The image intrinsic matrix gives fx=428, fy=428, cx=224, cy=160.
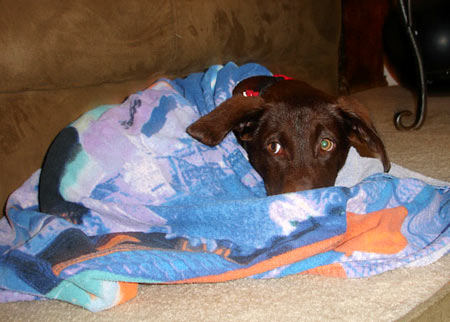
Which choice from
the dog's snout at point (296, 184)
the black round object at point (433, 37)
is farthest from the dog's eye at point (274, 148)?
the black round object at point (433, 37)

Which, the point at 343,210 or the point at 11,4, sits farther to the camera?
the point at 11,4

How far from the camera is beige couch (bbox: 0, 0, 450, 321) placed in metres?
1.02

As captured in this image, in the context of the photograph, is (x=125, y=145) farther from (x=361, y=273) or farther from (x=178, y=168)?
(x=361, y=273)

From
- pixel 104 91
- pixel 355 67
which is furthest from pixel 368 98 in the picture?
pixel 104 91

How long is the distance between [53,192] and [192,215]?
47cm

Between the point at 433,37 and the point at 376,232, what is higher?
the point at 433,37

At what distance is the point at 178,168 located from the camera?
4.81 ft

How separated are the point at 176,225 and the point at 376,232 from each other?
0.56m

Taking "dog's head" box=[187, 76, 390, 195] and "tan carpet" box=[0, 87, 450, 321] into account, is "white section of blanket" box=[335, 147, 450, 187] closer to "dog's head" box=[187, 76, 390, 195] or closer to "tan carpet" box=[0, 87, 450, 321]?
"dog's head" box=[187, 76, 390, 195]

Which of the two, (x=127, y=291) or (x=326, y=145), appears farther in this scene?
(x=326, y=145)

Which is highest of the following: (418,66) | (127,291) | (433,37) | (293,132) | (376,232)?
(433,37)

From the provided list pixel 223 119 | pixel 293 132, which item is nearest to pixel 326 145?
pixel 293 132

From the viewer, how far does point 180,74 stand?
2.32 m

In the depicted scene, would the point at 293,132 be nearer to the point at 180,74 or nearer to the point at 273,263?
the point at 273,263
